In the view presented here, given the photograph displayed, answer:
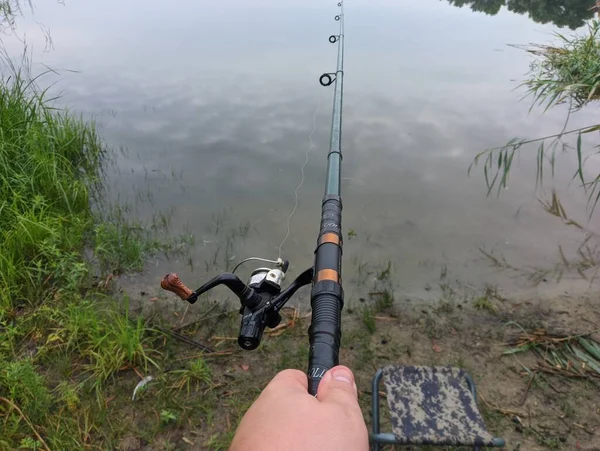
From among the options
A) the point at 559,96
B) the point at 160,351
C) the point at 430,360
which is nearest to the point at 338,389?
the point at 430,360

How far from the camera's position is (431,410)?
201cm

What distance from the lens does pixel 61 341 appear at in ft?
9.01

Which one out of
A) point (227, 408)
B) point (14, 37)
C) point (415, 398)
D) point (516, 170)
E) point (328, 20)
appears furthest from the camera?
point (328, 20)

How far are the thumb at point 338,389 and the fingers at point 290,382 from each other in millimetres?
42

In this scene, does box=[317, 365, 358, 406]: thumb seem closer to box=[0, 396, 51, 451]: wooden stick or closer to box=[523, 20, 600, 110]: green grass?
box=[0, 396, 51, 451]: wooden stick

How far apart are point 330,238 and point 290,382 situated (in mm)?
789

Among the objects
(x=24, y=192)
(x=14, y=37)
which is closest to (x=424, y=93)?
(x=24, y=192)

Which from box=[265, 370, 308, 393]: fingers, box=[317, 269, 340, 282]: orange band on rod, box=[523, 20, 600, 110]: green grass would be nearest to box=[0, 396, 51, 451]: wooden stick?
box=[317, 269, 340, 282]: orange band on rod

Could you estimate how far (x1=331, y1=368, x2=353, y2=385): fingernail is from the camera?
84 centimetres

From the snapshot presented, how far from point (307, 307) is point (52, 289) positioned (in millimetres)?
1908

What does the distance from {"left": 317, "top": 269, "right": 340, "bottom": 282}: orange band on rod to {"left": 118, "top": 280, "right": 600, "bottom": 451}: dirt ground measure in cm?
140

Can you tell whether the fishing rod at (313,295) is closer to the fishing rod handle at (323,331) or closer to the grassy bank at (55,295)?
the fishing rod handle at (323,331)

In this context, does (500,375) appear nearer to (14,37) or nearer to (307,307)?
(307,307)

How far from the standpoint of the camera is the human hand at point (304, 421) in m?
0.69
